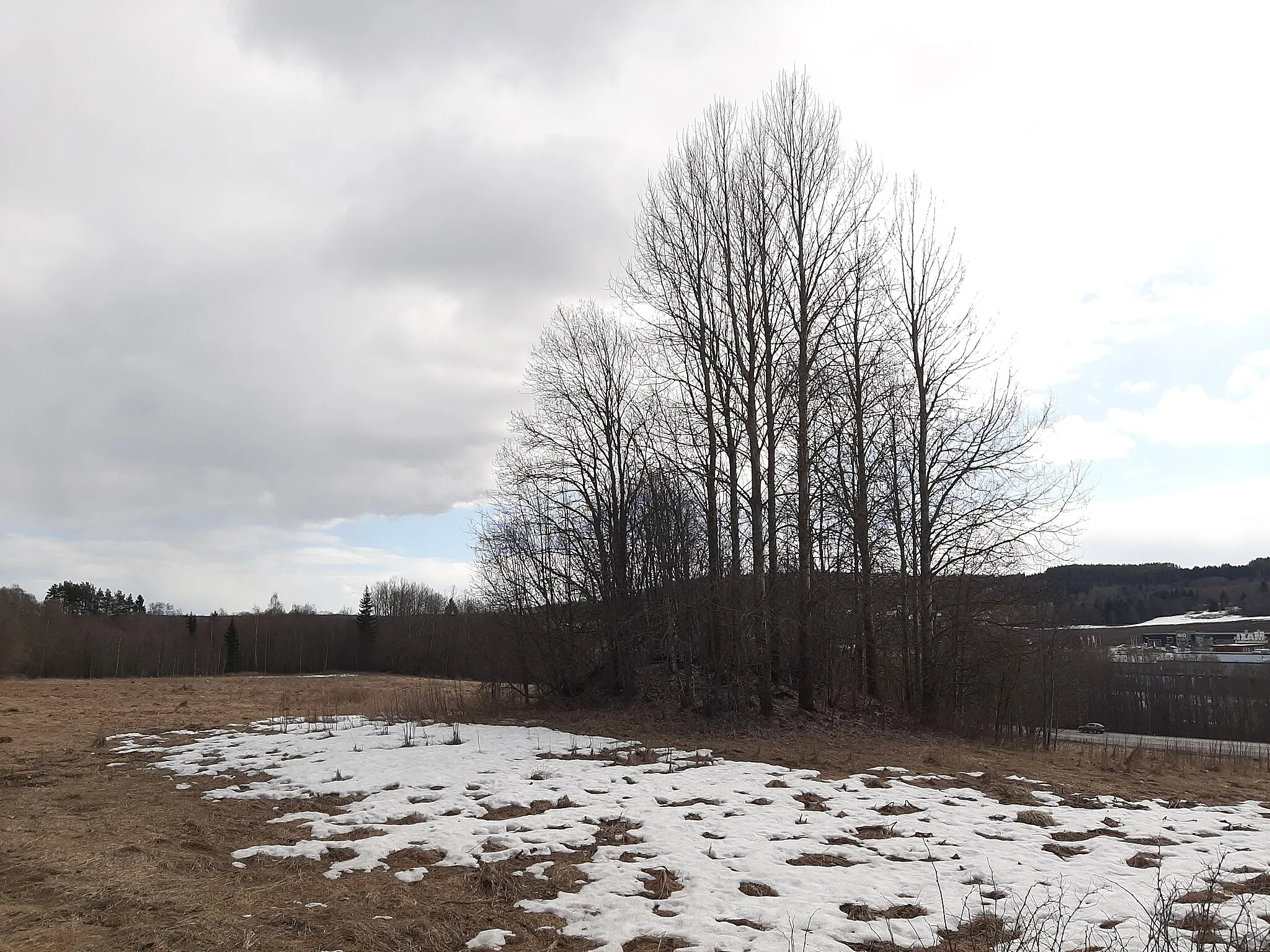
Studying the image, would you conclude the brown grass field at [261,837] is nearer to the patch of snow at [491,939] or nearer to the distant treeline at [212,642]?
the patch of snow at [491,939]

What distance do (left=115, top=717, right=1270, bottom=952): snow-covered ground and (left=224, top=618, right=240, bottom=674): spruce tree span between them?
252 ft

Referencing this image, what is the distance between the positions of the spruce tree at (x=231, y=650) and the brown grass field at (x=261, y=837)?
217 feet

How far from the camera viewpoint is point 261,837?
25.0 feet

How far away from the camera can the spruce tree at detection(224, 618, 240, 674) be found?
259ft

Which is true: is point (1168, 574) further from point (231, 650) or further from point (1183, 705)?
point (231, 650)

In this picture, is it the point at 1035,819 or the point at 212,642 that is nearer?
the point at 1035,819

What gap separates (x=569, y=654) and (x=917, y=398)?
10.9 metres

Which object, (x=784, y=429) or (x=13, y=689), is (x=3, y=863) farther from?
(x=13, y=689)

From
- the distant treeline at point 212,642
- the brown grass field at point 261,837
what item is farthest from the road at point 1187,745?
the distant treeline at point 212,642

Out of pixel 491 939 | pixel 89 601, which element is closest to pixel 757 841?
pixel 491 939

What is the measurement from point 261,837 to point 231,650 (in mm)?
83214

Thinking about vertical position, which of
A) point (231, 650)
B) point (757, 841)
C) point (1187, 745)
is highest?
point (757, 841)

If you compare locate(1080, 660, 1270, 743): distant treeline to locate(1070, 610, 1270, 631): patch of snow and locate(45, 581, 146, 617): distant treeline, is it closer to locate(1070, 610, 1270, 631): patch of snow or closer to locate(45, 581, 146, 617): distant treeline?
locate(1070, 610, 1270, 631): patch of snow

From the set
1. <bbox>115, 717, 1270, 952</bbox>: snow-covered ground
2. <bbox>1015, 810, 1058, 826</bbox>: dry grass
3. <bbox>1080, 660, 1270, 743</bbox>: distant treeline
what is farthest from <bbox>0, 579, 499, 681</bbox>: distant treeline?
<bbox>1080, 660, 1270, 743</bbox>: distant treeline
